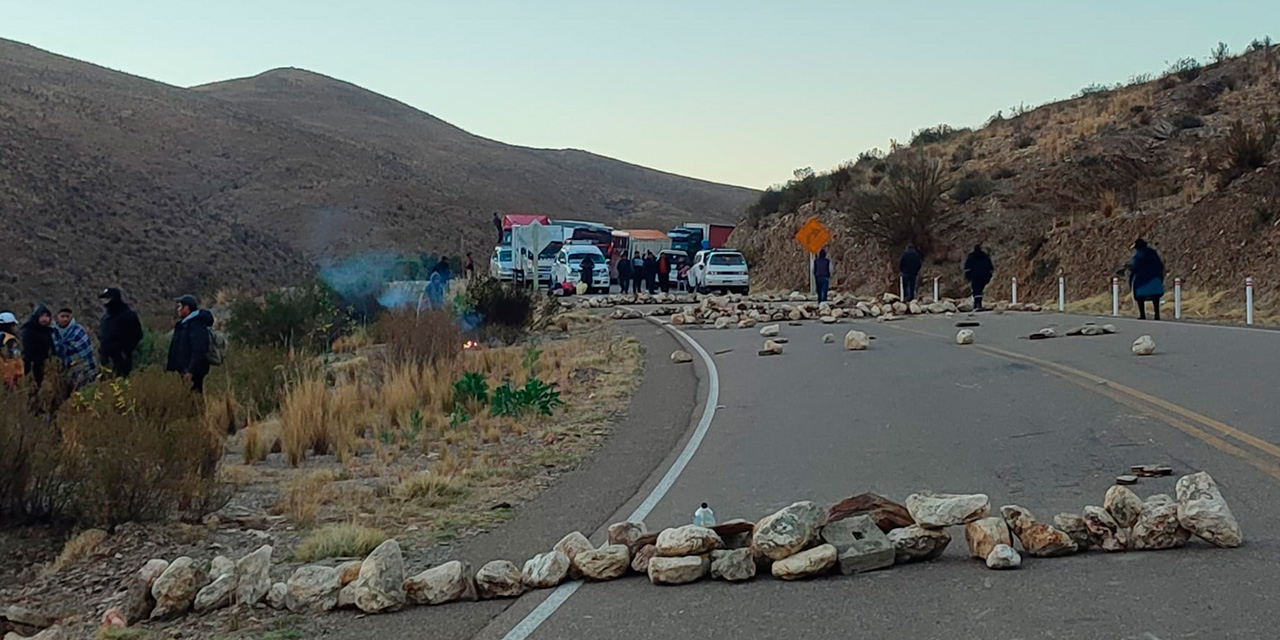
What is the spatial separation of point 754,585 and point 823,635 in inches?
43.4

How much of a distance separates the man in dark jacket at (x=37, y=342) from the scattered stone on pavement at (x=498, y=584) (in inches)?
358

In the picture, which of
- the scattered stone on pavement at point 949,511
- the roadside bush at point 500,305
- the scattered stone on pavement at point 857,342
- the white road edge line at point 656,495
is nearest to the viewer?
the white road edge line at point 656,495

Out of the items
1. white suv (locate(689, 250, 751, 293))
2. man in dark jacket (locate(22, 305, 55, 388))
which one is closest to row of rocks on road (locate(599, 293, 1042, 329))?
white suv (locate(689, 250, 751, 293))

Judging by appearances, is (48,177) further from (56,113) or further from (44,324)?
(44,324)

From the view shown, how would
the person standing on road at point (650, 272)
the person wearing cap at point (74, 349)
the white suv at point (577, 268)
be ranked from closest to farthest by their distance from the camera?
the person wearing cap at point (74, 349)
the person standing on road at point (650, 272)
the white suv at point (577, 268)

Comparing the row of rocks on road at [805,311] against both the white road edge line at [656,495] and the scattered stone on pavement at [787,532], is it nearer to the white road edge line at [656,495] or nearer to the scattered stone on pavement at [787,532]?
the white road edge line at [656,495]

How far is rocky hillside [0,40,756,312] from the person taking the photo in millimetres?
51469

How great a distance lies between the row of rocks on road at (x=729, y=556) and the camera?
7047 millimetres

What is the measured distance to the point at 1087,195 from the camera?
1694 inches

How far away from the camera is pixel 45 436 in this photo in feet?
32.6

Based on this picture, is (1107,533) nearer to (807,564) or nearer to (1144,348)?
(807,564)

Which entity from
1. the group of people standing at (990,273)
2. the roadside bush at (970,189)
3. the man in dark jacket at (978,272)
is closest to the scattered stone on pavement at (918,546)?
the group of people standing at (990,273)

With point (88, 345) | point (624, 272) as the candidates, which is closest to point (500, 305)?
point (88, 345)

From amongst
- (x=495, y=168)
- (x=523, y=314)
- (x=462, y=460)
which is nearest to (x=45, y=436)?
(x=462, y=460)
